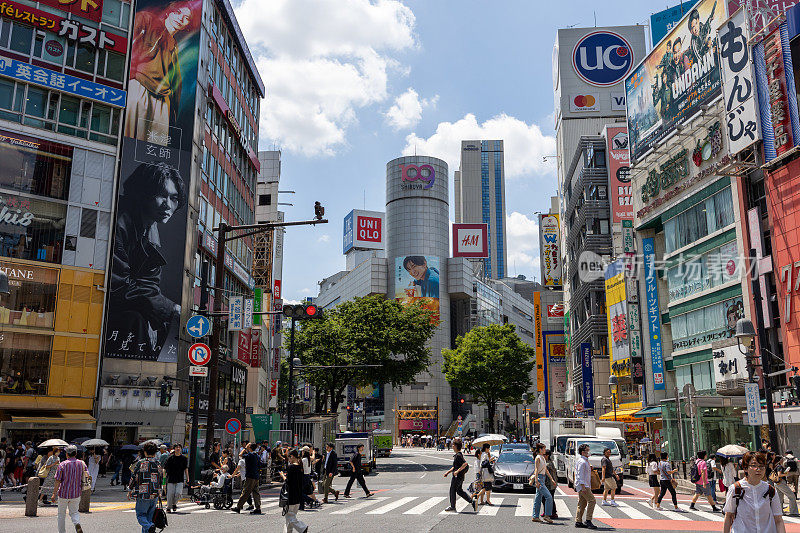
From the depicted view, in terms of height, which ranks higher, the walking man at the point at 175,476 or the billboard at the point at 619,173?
the billboard at the point at 619,173

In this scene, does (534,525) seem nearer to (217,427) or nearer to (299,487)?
(299,487)

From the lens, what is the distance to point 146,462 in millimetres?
12422

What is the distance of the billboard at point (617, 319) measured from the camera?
170 ft

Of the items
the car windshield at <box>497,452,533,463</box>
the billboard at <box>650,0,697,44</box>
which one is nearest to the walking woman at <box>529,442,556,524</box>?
the car windshield at <box>497,452,533,463</box>

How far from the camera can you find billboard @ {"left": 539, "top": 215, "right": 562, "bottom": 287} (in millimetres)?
82125

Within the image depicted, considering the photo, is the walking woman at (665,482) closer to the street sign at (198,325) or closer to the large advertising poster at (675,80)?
the street sign at (198,325)

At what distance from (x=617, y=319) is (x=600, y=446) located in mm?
27813

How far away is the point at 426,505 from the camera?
65.5 ft

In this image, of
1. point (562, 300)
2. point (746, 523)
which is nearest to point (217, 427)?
point (746, 523)

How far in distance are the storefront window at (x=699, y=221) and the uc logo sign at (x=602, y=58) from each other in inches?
1891

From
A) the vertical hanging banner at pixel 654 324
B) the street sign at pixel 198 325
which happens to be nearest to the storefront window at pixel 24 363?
the street sign at pixel 198 325

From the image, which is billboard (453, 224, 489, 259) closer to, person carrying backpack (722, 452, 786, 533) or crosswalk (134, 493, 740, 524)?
crosswalk (134, 493, 740, 524)

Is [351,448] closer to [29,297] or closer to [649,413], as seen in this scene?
[29,297]

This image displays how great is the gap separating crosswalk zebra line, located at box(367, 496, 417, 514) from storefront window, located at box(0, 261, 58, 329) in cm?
2260
